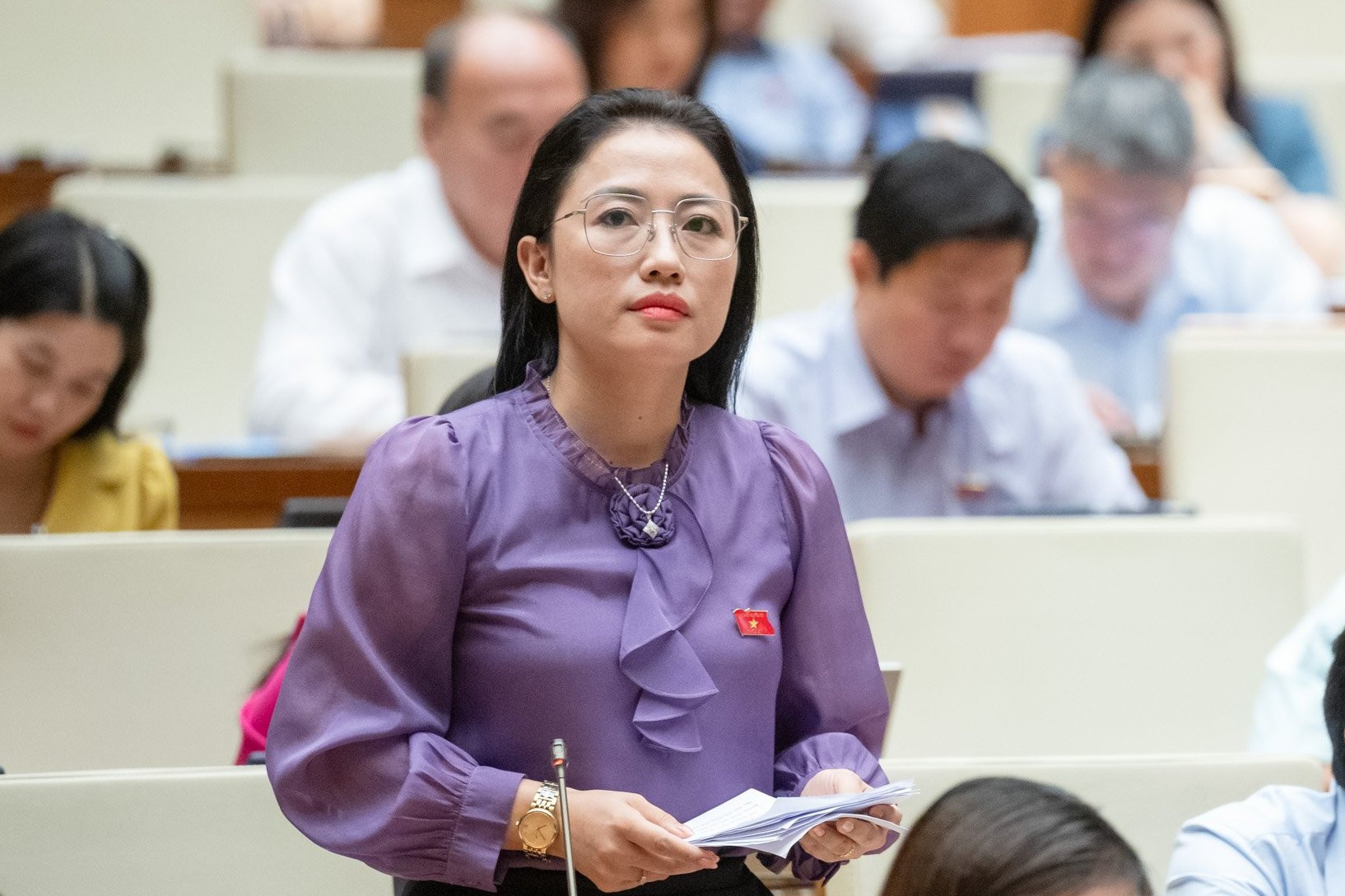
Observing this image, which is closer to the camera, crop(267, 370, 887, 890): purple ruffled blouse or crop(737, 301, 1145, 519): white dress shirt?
crop(267, 370, 887, 890): purple ruffled blouse

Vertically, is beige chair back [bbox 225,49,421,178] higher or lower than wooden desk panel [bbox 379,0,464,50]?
lower

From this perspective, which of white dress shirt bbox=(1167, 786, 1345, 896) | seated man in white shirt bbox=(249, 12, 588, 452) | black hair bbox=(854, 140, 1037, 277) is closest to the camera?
white dress shirt bbox=(1167, 786, 1345, 896)

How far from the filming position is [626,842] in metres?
0.73

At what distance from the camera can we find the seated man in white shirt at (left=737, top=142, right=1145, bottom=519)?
1.61 m

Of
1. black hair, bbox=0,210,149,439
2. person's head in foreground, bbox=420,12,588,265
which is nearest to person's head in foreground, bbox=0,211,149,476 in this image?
black hair, bbox=0,210,149,439

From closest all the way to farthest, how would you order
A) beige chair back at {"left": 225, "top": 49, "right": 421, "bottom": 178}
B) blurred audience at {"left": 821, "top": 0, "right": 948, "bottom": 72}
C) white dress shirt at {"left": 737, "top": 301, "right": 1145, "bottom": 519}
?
white dress shirt at {"left": 737, "top": 301, "right": 1145, "bottom": 519}, beige chair back at {"left": 225, "top": 49, "right": 421, "bottom": 178}, blurred audience at {"left": 821, "top": 0, "right": 948, "bottom": 72}

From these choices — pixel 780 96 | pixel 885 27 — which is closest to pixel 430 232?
pixel 780 96

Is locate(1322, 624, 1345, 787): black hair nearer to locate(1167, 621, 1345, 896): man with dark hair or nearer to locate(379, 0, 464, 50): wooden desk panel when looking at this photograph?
locate(1167, 621, 1345, 896): man with dark hair

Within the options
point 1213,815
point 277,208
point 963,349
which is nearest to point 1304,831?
point 1213,815

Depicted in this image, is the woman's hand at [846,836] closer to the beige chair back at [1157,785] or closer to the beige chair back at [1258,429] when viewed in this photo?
the beige chair back at [1157,785]

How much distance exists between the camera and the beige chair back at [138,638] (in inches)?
52.4

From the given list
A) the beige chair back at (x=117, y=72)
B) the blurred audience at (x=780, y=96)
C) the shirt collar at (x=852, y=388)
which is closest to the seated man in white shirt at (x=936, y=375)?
the shirt collar at (x=852, y=388)

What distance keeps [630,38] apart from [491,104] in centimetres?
39

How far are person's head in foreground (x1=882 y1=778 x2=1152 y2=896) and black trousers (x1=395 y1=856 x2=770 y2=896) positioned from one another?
13 cm
